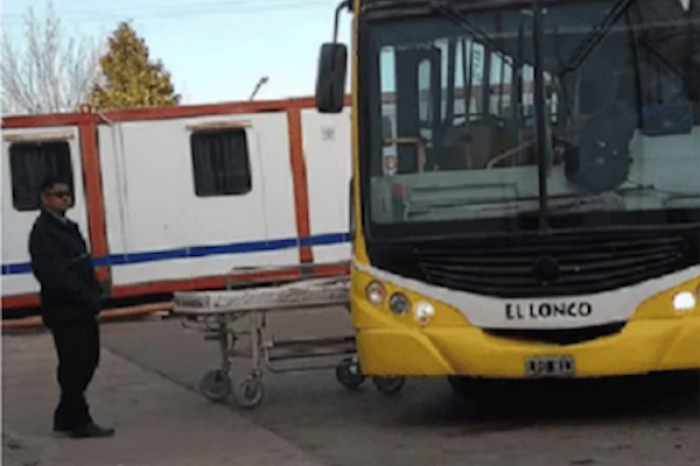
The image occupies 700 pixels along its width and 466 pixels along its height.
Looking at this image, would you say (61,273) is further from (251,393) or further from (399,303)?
(399,303)

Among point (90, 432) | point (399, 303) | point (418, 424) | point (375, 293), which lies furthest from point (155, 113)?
point (399, 303)

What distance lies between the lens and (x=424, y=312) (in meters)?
10.2

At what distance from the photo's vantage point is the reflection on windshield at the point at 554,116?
10070 millimetres

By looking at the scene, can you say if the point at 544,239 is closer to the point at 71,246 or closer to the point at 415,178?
the point at 415,178

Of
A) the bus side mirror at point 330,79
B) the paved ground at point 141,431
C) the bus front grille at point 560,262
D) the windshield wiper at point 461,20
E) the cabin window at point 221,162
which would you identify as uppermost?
the windshield wiper at point 461,20

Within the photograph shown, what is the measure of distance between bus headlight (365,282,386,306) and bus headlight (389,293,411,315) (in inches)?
4.0

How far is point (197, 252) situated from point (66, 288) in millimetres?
12050

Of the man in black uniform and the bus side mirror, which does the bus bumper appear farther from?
the man in black uniform

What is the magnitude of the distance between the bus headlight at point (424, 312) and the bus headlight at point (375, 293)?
30 cm

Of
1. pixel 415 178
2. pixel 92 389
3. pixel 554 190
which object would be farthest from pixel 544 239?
pixel 92 389

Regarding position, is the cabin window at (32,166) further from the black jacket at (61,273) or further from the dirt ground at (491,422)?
the black jacket at (61,273)

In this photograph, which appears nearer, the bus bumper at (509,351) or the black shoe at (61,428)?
the bus bumper at (509,351)

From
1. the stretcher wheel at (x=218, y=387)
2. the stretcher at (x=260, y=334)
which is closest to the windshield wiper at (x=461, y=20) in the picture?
the stretcher at (x=260, y=334)

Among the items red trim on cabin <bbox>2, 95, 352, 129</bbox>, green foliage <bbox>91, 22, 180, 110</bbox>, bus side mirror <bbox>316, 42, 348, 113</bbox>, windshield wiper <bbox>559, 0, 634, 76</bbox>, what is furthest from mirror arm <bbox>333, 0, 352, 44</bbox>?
green foliage <bbox>91, 22, 180, 110</bbox>
